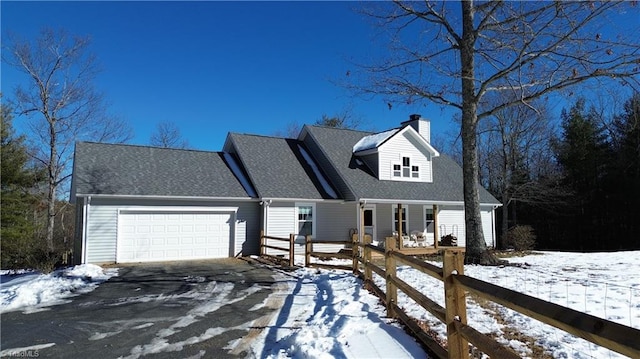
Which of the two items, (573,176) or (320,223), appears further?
(573,176)

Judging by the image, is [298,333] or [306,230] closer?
[298,333]

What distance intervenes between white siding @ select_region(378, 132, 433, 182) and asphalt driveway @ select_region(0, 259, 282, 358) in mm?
11611

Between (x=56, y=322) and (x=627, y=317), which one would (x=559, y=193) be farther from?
(x=56, y=322)

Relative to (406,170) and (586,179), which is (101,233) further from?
(586,179)

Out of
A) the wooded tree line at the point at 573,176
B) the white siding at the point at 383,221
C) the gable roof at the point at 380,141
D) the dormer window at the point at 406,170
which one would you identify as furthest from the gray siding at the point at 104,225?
the wooded tree line at the point at 573,176

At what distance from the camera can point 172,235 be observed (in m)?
15.9

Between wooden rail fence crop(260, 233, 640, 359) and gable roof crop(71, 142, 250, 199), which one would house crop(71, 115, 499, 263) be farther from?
wooden rail fence crop(260, 233, 640, 359)

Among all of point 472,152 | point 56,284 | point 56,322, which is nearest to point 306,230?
point 472,152

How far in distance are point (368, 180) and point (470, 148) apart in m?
8.12

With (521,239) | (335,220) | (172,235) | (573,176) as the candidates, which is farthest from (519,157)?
(172,235)

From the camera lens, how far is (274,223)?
17.6m

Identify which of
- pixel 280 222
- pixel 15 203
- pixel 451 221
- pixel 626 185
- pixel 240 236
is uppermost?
pixel 626 185

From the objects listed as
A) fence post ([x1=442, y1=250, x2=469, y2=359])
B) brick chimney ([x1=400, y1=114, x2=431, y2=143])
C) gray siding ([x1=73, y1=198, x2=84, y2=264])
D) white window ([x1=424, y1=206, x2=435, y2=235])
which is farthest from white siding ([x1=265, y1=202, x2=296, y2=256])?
fence post ([x1=442, y1=250, x2=469, y2=359])

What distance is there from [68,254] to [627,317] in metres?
17.2
